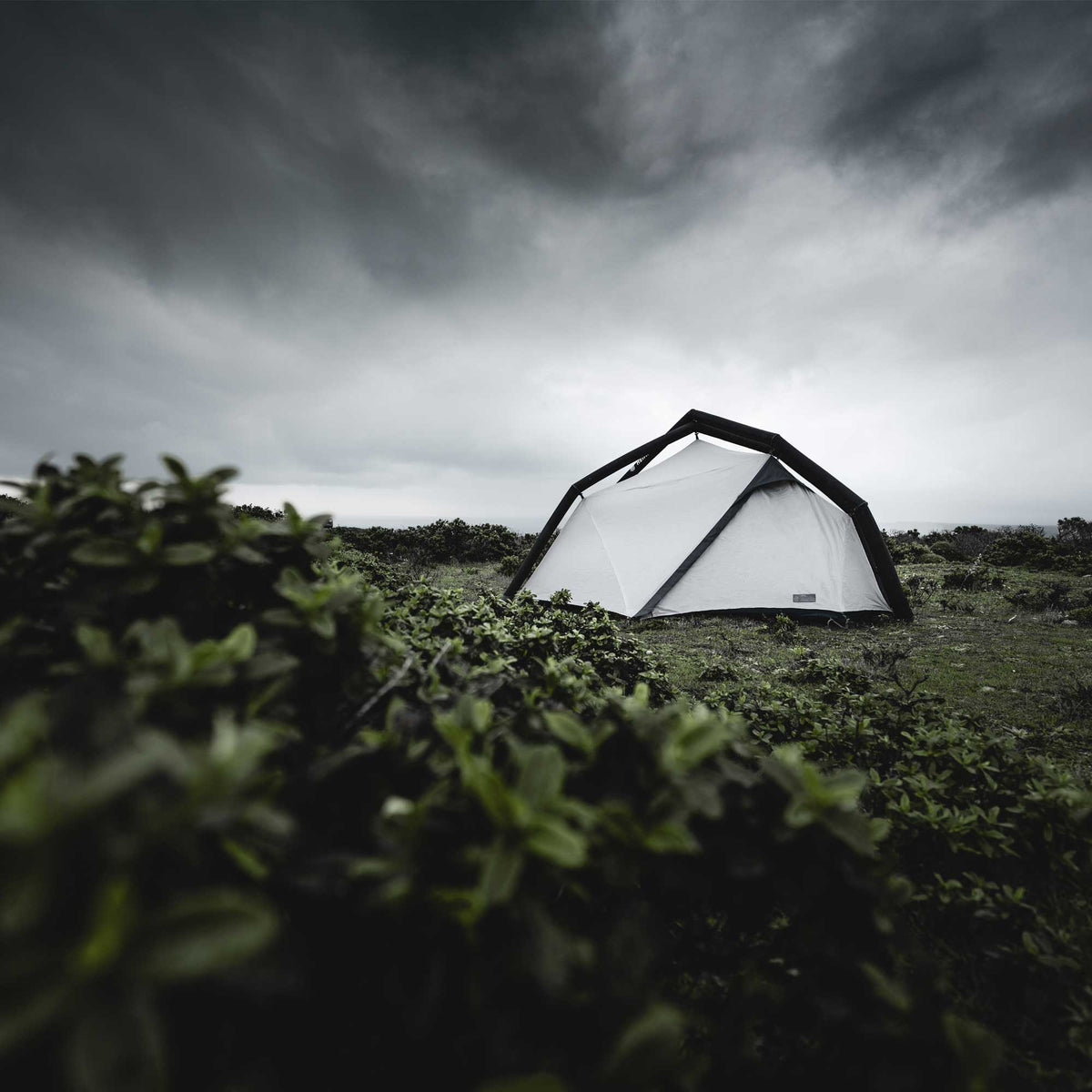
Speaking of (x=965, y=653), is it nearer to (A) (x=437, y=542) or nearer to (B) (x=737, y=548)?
(B) (x=737, y=548)

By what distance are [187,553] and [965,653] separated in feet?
25.2

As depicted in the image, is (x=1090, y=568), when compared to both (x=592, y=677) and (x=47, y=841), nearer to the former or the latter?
(x=592, y=677)

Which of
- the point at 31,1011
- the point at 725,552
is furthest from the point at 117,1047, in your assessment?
the point at 725,552

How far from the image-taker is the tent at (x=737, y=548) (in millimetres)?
7676

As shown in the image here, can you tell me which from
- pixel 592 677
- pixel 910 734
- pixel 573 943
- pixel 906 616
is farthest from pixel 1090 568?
pixel 573 943

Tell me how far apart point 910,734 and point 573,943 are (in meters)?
2.91

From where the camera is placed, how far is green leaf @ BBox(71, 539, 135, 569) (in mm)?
1086

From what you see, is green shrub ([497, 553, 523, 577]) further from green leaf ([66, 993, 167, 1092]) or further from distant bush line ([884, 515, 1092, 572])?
green leaf ([66, 993, 167, 1092])

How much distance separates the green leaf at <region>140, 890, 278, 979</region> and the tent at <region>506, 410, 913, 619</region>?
22.5 feet

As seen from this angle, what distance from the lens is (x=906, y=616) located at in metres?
7.54

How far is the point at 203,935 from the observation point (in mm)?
548

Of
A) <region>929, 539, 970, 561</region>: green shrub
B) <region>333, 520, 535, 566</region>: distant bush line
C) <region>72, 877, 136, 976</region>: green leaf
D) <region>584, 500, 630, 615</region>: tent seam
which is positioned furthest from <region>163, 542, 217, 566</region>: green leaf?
<region>929, 539, 970, 561</region>: green shrub

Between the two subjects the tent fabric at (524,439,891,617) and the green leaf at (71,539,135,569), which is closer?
the green leaf at (71,539,135,569)

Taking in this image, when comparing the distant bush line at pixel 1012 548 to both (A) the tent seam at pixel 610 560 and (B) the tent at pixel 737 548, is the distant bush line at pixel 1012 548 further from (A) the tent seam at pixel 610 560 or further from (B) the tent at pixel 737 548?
(A) the tent seam at pixel 610 560
